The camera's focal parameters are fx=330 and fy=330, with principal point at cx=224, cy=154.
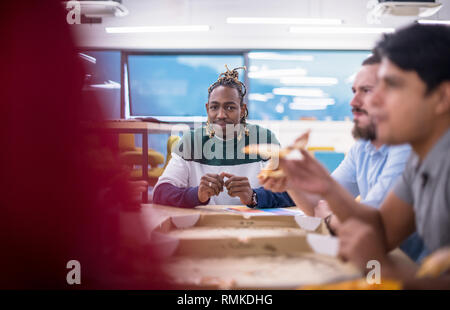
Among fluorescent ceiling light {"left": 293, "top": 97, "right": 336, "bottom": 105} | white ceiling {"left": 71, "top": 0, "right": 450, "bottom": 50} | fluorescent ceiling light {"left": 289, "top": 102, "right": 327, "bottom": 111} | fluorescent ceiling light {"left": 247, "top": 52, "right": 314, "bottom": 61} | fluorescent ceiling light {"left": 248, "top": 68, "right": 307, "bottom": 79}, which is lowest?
fluorescent ceiling light {"left": 289, "top": 102, "right": 327, "bottom": 111}

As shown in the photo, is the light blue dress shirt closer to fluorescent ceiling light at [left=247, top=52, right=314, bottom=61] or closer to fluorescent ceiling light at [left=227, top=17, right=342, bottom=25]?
fluorescent ceiling light at [left=227, top=17, right=342, bottom=25]

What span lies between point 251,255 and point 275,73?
14.9ft

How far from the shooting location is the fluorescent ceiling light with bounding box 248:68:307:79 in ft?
15.3

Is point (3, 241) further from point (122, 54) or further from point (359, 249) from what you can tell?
point (122, 54)

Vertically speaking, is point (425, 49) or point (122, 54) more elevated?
point (122, 54)

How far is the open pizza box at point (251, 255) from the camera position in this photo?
0.42m

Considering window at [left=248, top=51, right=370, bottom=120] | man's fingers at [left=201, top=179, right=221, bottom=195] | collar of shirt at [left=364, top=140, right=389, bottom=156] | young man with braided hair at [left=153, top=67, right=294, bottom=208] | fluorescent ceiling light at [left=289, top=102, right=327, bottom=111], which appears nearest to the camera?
collar of shirt at [left=364, top=140, right=389, bottom=156]

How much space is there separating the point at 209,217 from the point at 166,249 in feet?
0.73

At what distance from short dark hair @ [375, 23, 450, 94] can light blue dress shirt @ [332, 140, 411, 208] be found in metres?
0.10

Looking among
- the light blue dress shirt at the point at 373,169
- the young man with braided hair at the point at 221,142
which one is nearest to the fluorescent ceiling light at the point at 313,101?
the young man with braided hair at the point at 221,142

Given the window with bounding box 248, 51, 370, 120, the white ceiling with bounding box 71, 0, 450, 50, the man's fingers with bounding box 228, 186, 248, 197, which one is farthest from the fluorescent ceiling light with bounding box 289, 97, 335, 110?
the man's fingers with bounding box 228, 186, 248, 197

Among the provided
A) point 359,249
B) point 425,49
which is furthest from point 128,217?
point 425,49

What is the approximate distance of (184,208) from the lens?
985mm

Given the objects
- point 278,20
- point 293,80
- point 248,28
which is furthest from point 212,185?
point 293,80
